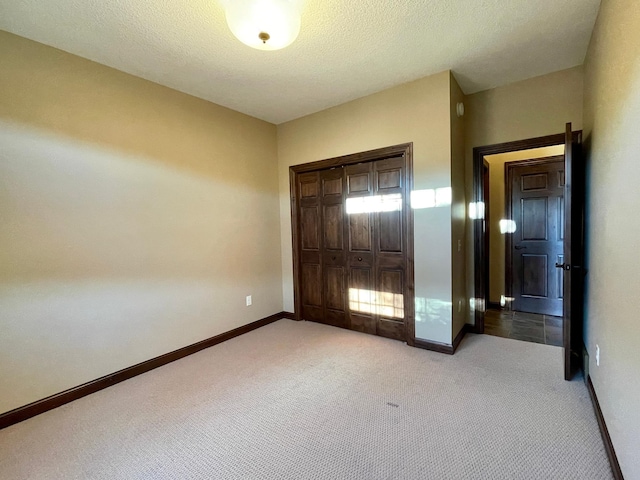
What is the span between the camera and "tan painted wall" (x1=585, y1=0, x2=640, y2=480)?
4.19ft

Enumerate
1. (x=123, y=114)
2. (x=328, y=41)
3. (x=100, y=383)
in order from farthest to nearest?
(x=123, y=114) → (x=100, y=383) → (x=328, y=41)

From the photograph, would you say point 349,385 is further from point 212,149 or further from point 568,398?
point 212,149

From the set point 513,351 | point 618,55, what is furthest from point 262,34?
point 513,351

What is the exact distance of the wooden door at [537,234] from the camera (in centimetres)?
394

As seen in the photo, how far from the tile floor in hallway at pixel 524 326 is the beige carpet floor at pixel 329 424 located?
0.41 m

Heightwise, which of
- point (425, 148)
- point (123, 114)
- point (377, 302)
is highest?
point (123, 114)

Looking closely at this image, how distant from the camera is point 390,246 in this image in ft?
10.6

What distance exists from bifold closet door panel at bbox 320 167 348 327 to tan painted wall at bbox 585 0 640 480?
7.47 ft

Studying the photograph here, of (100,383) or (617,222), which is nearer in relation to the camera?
(617,222)

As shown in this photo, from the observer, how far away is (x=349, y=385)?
2.35m

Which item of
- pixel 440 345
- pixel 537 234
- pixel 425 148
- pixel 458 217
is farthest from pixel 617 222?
pixel 537 234

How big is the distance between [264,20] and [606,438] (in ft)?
9.96

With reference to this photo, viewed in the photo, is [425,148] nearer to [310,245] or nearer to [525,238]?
[310,245]

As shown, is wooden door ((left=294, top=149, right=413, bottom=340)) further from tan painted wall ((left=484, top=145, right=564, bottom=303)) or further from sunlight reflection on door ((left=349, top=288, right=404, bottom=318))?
tan painted wall ((left=484, top=145, right=564, bottom=303))
